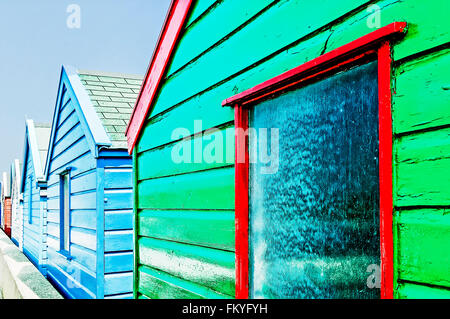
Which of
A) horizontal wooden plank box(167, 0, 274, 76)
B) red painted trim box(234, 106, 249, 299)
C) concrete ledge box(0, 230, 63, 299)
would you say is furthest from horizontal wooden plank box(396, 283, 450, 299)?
concrete ledge box(0, 230, 63, 299)

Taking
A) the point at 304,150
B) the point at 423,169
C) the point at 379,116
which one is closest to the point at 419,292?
the point at 423,169

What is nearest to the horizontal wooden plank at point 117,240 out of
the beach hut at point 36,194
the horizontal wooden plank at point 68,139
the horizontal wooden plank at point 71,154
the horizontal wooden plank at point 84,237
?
the horizontal wooden plank at point 84,237

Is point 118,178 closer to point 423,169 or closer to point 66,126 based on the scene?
point 66,126

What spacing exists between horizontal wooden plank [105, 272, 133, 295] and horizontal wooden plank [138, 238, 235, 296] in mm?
1919

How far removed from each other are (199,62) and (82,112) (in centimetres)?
361

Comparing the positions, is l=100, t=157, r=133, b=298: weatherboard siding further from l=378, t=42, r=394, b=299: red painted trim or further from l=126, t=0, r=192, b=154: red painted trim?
l=378, t=42, r=394, b=299: red painted trim

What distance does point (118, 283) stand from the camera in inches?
219

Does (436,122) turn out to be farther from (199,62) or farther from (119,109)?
(119,109)

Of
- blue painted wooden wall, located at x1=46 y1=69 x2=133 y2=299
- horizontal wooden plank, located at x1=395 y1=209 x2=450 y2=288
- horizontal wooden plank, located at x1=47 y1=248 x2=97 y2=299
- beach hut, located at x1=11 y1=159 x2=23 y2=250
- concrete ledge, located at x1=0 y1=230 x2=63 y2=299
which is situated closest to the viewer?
horizontal wooden plank, located at x1=395 y1=209 x2=450 y2=288

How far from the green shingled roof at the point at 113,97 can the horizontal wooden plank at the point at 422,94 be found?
14.6ft

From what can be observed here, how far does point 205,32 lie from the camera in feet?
9.33

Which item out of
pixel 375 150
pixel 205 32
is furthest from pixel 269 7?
pixel 375 150

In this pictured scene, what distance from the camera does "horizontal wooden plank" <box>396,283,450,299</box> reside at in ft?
4.40

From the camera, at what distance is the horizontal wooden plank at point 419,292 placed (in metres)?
1.34
